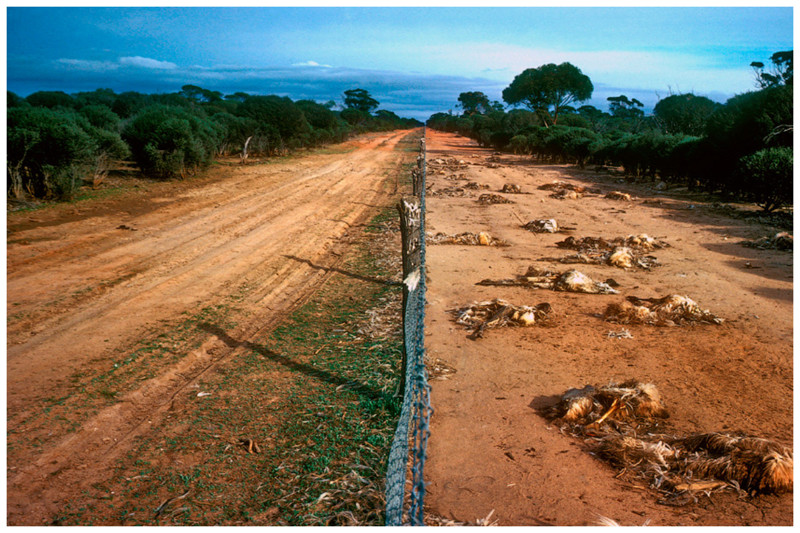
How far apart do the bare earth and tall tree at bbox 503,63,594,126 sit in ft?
191

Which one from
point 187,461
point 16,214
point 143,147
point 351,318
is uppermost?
point 143,147

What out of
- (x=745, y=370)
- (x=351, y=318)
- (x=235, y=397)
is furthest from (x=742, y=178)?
(x=235, y=397)

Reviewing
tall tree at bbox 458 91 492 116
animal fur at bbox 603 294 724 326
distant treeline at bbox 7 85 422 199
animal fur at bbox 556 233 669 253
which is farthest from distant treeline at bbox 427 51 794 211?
tall tree at bbox 458 91 492 116

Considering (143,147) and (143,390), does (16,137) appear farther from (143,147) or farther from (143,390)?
(143,390)

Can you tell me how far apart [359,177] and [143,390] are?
19462 mm

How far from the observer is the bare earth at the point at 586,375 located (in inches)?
142

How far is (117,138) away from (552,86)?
57477 millimetres

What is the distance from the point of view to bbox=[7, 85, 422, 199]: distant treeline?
47.4ft

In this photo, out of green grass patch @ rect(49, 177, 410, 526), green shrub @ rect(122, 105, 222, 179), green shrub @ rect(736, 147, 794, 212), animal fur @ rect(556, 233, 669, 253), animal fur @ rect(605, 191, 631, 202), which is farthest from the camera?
green shrub @ rect(122, 105, 222, 179)

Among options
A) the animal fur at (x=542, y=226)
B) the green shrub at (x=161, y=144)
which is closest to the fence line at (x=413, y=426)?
the animal fur at (x=542, y=226)

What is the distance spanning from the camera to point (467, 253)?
36.4 ft

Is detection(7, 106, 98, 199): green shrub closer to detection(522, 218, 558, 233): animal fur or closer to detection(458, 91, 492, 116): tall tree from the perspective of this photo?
detection(522, 218, 558, 233): animal fur

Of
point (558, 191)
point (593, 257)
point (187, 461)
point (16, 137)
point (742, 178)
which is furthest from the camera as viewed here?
point (558, 191)

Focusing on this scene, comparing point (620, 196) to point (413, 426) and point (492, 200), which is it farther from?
point (413, 426)
